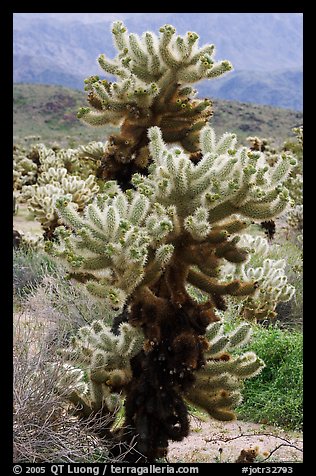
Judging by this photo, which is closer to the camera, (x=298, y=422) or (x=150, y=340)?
(x=150, y=340)

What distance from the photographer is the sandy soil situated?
4.36 metres

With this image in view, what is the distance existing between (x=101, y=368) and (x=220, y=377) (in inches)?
29.2

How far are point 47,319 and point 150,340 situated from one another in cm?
221

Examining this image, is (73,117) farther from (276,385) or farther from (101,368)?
(101,368)

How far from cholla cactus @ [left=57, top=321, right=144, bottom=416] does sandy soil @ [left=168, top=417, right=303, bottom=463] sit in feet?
2.05

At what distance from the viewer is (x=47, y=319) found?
227 inches

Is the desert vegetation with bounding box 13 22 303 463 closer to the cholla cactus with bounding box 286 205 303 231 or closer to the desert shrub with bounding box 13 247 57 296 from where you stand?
the desert shrub with bounding box 13 247 57 296

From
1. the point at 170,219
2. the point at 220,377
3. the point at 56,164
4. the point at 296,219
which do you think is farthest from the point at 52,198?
the point at 56,164

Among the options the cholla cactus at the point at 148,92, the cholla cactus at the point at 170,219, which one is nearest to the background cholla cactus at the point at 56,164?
the cholla cactus at the point at 148,92

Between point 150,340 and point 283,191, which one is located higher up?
point 283,191

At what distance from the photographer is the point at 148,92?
14.5ft

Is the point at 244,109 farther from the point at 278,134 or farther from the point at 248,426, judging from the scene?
the point at 248,426
